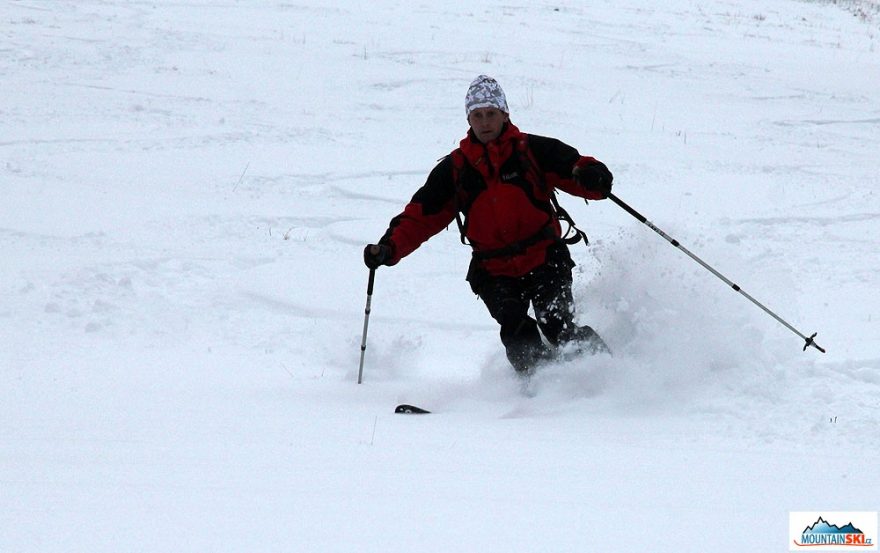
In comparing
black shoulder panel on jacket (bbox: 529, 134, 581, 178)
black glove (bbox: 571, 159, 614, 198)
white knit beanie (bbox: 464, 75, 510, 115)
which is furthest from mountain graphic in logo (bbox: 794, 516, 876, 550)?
white knit beanie (bbox: 464, 75, 510, 115)

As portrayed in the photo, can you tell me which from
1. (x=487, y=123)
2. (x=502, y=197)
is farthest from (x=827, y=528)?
(x=487, y=123)

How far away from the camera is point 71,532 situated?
2447mm

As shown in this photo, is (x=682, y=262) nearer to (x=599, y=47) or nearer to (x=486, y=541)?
(x=486, y=541)

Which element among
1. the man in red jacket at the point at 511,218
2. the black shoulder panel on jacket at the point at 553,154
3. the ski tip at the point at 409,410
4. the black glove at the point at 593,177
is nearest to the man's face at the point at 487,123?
the man in red jacket at the point at 511,218

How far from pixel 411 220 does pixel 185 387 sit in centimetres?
166

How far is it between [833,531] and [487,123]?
2.85m

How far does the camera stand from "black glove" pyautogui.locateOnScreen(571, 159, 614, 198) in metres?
4.60

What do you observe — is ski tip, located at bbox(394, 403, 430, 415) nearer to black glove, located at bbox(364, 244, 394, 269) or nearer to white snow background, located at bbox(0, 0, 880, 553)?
white snow background, located at bbox(0, 0, 880, 553)

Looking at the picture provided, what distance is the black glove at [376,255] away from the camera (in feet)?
16.2

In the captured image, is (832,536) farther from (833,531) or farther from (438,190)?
(438,190)

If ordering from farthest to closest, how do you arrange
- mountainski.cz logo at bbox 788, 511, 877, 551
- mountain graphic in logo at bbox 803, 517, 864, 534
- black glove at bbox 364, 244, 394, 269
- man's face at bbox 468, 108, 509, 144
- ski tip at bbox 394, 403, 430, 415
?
black glove at bbox 364, 244, 394, 269, man's face at bbox 468, 108, 509, 144, ski tip at bbox 394, 403, 430, 415, mountain graphic in logo at bbox 803, 517, 864, 534, mountainski.cz logo at bbox 788, 511, 877, 551

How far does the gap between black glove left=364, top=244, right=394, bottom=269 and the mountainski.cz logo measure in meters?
2.81

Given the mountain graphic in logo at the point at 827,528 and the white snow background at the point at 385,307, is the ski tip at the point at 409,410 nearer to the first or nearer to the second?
the white snow background at the point at 385,307

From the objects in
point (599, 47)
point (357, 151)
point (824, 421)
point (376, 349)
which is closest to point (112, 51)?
point (357, 151)
